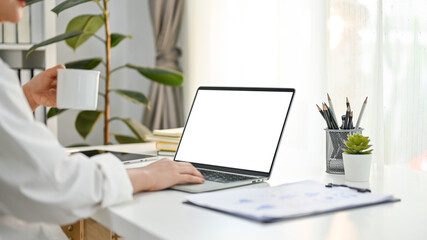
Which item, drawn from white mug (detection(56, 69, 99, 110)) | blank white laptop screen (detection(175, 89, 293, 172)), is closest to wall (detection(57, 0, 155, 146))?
white mug (detection(56, 69, 99, 110))

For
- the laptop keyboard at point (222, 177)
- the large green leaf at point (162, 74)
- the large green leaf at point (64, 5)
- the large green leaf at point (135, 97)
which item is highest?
the large green leaf at point (64, 5)

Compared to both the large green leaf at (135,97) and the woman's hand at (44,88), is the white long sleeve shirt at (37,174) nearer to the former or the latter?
the woman's hand at (44,88)

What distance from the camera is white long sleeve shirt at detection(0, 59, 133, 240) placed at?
79cm

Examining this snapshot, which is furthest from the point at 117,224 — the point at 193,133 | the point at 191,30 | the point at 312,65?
the point at 191,30

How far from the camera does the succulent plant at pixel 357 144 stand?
3.74 ft

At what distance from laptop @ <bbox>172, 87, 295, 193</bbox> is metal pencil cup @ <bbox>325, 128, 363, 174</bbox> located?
149 mm

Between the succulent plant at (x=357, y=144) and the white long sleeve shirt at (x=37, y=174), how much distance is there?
55 cm

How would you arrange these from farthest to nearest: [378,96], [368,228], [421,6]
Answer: [378,96] < [421,6] < [368,228]

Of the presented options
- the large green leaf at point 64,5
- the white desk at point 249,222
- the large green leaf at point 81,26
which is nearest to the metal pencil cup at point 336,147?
the white desk at point 249,222

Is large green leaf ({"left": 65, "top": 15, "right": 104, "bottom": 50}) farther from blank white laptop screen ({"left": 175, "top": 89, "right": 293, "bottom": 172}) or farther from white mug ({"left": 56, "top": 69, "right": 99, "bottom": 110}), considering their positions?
blank white laptop screen ({"left": 175, "top": 89, "right": 293, "bottom": 172})

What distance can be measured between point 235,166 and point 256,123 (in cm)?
11

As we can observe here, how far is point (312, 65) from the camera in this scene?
91.6 inches

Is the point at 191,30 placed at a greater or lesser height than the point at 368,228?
greater

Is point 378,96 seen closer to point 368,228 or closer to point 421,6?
point 421,6
